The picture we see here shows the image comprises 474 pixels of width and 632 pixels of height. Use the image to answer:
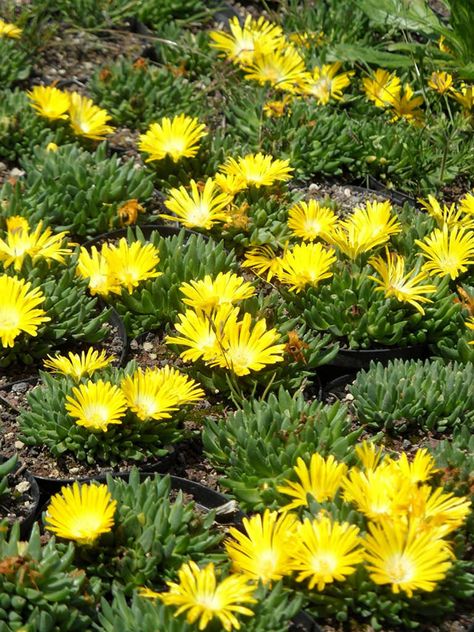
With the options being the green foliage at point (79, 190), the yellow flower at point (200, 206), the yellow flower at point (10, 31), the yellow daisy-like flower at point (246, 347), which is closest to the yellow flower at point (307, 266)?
the yellow daisy-like flower at point (246, 347)

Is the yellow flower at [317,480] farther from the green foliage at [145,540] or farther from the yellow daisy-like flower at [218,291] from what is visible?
the yellow daisy-like flower at [218,291]

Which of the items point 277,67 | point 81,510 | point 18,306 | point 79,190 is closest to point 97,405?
point 81,510

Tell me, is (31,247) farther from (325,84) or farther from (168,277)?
(325,84)

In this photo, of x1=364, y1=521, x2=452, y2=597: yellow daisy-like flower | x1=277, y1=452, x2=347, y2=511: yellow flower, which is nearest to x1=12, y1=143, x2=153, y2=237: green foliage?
x1=277, y1=452, x2=347, y2=511: yellow flower

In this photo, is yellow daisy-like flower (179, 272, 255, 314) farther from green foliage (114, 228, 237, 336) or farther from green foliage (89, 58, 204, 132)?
green foliage (89, 58, 204, 132)

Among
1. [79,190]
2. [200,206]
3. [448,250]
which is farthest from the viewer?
[79,190]

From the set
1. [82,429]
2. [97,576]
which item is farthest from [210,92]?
[97,576]
